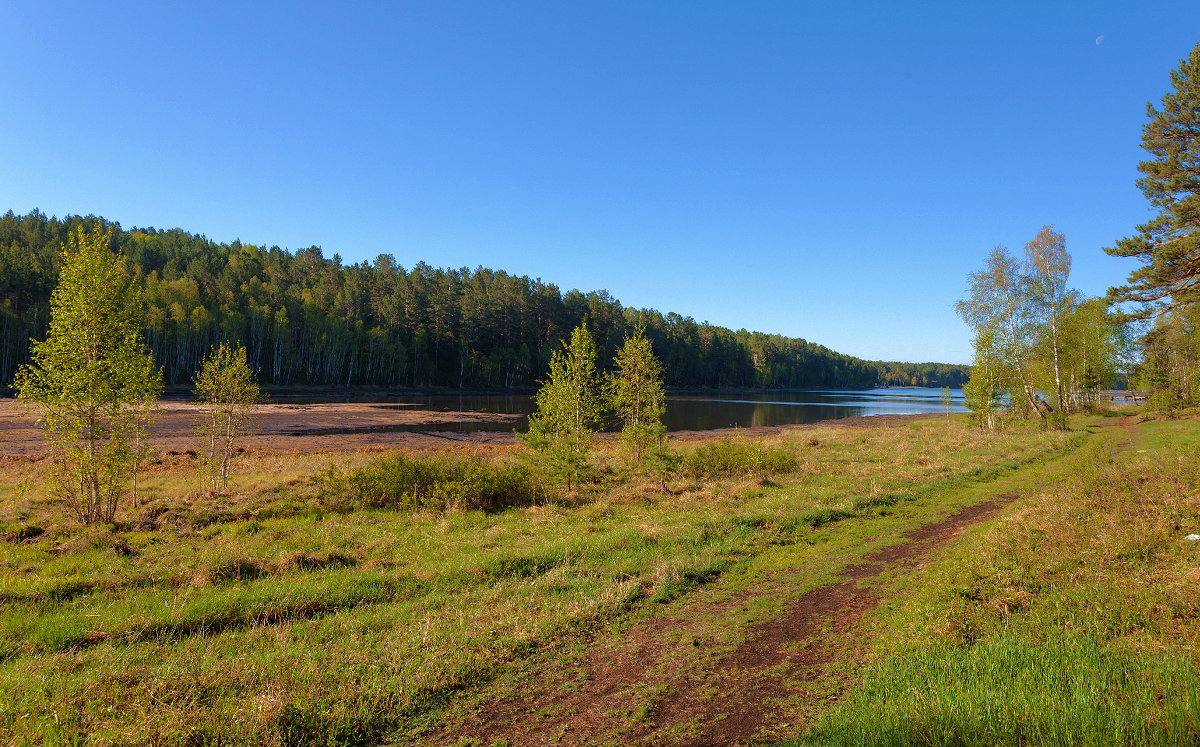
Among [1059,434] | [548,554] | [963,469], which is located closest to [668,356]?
[1059,434]

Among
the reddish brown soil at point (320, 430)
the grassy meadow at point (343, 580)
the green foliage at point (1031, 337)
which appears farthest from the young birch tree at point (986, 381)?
the grassy meadow at point (343, 580)

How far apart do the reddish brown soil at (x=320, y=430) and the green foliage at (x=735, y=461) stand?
2045 cm

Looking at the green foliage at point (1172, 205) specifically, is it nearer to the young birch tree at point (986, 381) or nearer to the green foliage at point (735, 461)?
the green foliage at point (735, 461)

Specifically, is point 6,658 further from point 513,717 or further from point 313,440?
point 313,440

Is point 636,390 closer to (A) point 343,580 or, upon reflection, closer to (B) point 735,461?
(B) point 735,461

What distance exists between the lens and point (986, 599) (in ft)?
24.1

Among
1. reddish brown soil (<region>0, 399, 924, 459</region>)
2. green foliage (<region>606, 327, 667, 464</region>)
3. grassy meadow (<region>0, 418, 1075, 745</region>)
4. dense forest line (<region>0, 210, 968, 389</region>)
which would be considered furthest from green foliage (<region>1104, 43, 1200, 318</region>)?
dense forest line (<region>0, 210, 968, 389</region>)

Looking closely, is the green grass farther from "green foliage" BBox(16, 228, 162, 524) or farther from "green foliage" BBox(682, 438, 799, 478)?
"green foliage" BBox(16, 228, 162, 524)

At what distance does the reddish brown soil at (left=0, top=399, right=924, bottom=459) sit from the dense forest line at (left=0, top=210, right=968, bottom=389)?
3180cm

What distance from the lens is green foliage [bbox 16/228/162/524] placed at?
1490cm

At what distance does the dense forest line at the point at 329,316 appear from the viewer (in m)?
84.9

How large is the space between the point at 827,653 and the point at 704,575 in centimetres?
405

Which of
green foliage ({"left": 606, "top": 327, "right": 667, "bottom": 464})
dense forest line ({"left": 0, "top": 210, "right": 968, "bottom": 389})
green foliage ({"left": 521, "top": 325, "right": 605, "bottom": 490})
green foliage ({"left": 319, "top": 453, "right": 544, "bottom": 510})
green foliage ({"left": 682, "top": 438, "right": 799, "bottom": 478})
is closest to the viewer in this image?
green foliage ({"left": 319, "top": 453, "right": 544, "bottom": 510})

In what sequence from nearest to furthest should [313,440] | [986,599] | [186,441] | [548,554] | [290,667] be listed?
[290,667] < [986,599] < [548,554] < [186,441] < [313,440]
